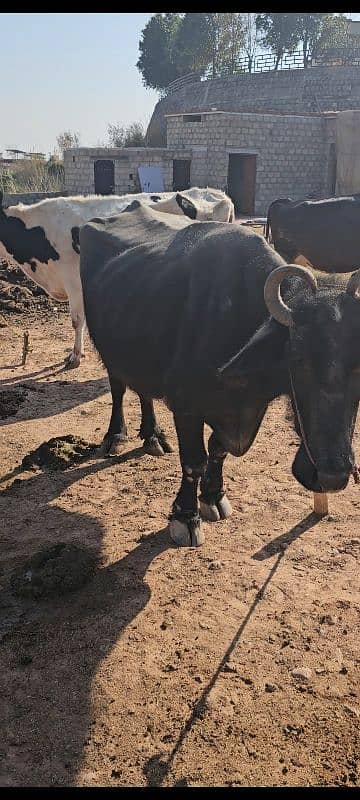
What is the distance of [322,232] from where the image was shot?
31.1 feet

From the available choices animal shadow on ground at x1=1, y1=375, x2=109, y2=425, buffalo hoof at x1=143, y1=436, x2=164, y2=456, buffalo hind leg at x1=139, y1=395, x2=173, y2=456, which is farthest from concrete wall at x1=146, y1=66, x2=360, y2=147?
buffalo hoof at x1=143, y1=436, x2=164, y2=456

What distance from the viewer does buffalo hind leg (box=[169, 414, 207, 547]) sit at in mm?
3537

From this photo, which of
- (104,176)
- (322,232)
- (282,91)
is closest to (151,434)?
(322,232)

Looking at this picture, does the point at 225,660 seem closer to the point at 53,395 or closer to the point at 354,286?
the point at 354,286

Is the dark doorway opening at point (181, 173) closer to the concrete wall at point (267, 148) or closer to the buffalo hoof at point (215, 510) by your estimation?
the concrete wall at point (267, 148)

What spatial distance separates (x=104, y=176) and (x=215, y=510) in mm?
22964

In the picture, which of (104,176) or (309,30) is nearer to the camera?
(104,176)

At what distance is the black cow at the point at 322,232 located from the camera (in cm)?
924

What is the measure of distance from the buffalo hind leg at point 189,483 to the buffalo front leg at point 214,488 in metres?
0.24

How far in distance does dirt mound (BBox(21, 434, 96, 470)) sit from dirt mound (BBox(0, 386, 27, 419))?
0.81 meters

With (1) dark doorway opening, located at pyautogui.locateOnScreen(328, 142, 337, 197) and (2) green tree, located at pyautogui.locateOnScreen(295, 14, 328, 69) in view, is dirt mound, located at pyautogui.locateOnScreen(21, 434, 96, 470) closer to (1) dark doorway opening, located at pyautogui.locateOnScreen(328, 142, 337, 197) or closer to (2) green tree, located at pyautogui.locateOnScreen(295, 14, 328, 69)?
(1) dark doorway opening, located at pyautogui.locateOnScreen(328, 142, 337, 197)

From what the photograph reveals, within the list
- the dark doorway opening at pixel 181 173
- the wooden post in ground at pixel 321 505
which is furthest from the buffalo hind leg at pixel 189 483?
the dark doorway opening at pixel 181 173

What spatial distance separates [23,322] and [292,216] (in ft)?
15.1

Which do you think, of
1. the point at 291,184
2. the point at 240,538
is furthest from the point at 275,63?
the point at 240,538
